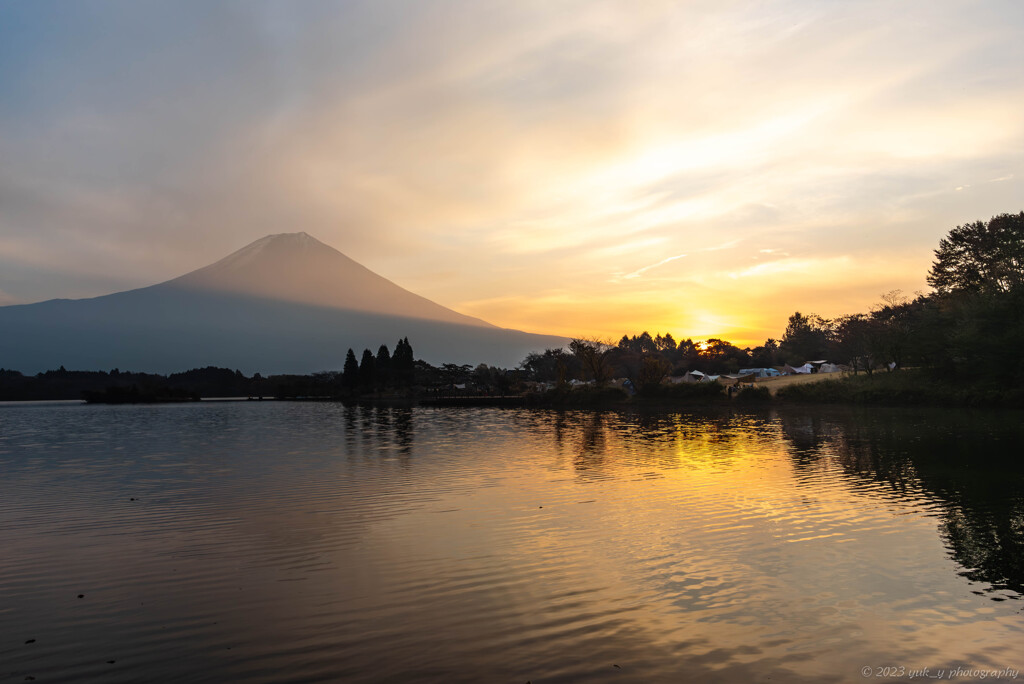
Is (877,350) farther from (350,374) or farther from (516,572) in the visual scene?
(350,374)

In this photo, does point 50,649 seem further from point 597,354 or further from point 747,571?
point 597,354

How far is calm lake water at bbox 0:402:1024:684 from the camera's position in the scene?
764 centimetres

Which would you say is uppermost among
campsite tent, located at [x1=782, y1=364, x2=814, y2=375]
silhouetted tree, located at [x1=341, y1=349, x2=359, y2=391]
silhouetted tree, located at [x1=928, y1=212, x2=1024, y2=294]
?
silhouetted tree, located at [x1=928, y1=212, x2=1024, y2=294]

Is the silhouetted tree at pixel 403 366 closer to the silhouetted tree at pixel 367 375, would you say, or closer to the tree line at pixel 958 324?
the silhouetted tree at pixel 367 375

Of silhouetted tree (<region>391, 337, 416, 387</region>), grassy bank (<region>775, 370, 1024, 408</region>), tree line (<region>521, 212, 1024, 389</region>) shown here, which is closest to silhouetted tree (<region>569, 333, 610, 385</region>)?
tree line (<region>521, 212, 1024, 389</region>)

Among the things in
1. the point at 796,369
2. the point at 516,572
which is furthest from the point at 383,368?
the point at 516,572

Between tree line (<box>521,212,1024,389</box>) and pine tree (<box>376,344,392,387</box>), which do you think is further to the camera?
pine tree (<box>376,344,392,387</box>)

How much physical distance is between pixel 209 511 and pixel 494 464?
1270 cm

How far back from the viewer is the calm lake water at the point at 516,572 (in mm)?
7641

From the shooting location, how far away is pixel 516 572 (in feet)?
37.0

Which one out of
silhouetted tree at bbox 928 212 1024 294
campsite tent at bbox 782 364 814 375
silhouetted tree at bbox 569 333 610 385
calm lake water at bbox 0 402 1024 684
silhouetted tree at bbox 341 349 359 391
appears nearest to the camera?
calm lake water at bbox 0 402 1024 684

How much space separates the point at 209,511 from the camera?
56.4 ft

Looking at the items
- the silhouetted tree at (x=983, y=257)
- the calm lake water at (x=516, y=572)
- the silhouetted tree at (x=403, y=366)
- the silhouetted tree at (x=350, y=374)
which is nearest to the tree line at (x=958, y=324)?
the silhouetted tree at (x=983, y=257)

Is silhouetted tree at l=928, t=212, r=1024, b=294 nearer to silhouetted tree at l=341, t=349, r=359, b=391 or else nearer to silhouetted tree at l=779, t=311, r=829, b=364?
silhouetted tree at l=779, t=311, r=829, b=364
